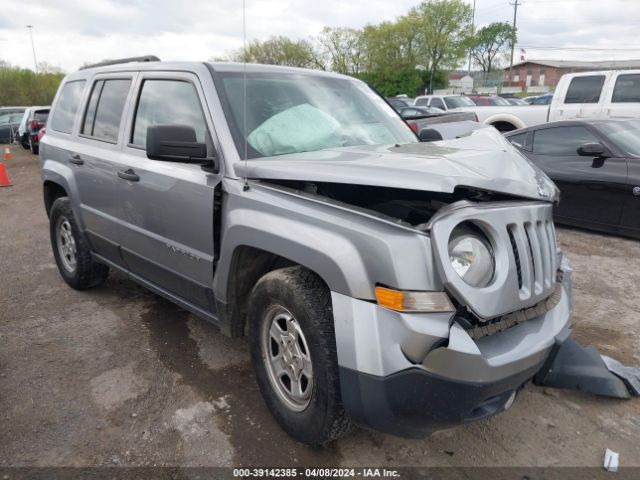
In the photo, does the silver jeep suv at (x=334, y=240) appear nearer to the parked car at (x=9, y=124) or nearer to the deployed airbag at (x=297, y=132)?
the deployed airbag at (x=297, y=132)

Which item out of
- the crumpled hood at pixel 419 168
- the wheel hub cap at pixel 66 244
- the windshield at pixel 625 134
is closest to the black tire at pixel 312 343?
the crumpled hood at pixel 419 168

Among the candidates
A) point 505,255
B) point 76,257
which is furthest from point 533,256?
point 76,257

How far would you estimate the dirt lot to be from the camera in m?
2.53

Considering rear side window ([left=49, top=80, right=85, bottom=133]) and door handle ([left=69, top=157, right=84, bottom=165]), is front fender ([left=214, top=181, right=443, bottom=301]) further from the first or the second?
rear side window ([left=49, top=80, right=85, bottom=133])

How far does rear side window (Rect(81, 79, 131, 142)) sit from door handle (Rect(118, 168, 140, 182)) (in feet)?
1.23

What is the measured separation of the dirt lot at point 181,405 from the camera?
2525 millimetres

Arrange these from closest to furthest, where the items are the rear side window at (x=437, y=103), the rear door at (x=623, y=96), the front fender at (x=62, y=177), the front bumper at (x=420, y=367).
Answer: the front bumper at (x=420, y=367), the front fender at (x=62, y=177), the rear door at (x=623, y=96), the rear side window at (x=437, y=103)

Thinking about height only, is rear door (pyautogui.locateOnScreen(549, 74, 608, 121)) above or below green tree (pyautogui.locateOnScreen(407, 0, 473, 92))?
below

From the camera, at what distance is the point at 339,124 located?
325cm

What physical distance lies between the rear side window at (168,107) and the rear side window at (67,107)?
124 cm

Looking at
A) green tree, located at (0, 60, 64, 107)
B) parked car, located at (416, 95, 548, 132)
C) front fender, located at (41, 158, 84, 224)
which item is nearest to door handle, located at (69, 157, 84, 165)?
front fender, located at (41, 158, 84, 224)

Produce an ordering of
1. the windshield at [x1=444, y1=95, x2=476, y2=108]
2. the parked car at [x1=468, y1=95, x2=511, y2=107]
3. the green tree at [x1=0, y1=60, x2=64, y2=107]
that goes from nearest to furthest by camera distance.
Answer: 1. the parked car at [x1=468, y1=95, x2=511, y2=107]
2. the windshield at [x1=444, y1=95, x2=476, y2=108]
3. the green tree at [x1=0, y1=60, x2=64, y2=107]

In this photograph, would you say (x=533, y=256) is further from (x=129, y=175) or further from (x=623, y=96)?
(x=623, y=96)

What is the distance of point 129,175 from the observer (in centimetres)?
342
